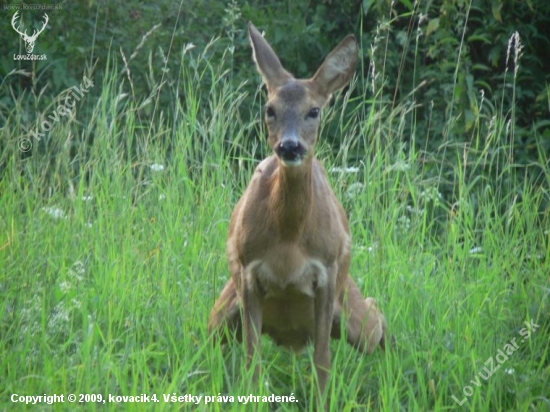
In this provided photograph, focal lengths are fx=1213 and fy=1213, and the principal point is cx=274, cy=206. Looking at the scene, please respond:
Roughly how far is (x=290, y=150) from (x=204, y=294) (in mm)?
1159

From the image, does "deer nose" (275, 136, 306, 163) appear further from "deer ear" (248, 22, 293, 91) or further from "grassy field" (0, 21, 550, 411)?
"grassy field" (0, 21, 550, 411)

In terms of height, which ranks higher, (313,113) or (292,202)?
(313,113)

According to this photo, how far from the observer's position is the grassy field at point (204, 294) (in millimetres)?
5059

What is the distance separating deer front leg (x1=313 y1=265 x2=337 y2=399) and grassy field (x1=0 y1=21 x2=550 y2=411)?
11 cm

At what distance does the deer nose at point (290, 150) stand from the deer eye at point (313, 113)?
225 millimetres

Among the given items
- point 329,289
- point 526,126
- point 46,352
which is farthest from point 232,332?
point 526,126

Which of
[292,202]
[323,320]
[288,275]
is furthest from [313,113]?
[323,320]

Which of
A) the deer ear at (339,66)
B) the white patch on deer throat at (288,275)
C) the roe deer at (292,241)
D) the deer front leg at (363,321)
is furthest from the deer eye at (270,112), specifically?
the deer front leg at (363,321)

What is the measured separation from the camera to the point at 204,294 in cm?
605

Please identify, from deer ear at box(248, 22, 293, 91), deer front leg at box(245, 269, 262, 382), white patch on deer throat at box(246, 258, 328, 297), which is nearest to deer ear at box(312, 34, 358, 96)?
deer ear at box(248, 22, 293, 91)

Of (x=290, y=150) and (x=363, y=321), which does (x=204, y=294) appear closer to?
(x=363, y=321)

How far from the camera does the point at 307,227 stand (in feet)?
18.0

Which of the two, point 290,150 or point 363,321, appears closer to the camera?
point 290,150

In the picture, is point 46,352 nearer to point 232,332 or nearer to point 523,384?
point 232,332
